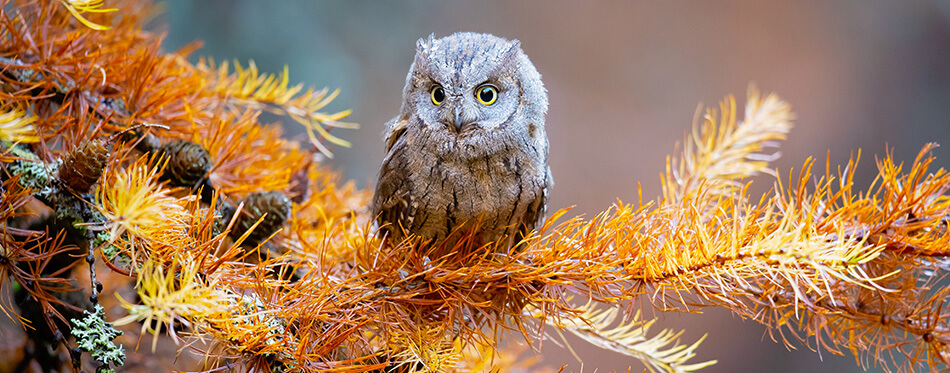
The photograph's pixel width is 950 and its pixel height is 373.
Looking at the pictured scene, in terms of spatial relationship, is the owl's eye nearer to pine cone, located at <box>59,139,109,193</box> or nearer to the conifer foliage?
the conifer foliage

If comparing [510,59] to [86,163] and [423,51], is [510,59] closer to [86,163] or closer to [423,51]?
[423,51]

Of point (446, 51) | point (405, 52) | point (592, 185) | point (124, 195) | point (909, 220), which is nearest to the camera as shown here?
point (124, 195)

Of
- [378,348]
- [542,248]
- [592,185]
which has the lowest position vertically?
[378,348]

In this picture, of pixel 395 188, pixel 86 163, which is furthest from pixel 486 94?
pixel 86 163

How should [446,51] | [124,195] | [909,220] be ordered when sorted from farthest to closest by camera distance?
[446,51] < [909,220] < [124,195]

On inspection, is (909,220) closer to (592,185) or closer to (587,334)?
(587,334)

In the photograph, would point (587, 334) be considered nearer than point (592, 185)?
Yes

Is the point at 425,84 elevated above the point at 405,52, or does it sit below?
below

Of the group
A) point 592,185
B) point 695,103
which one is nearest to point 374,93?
point 592,185
